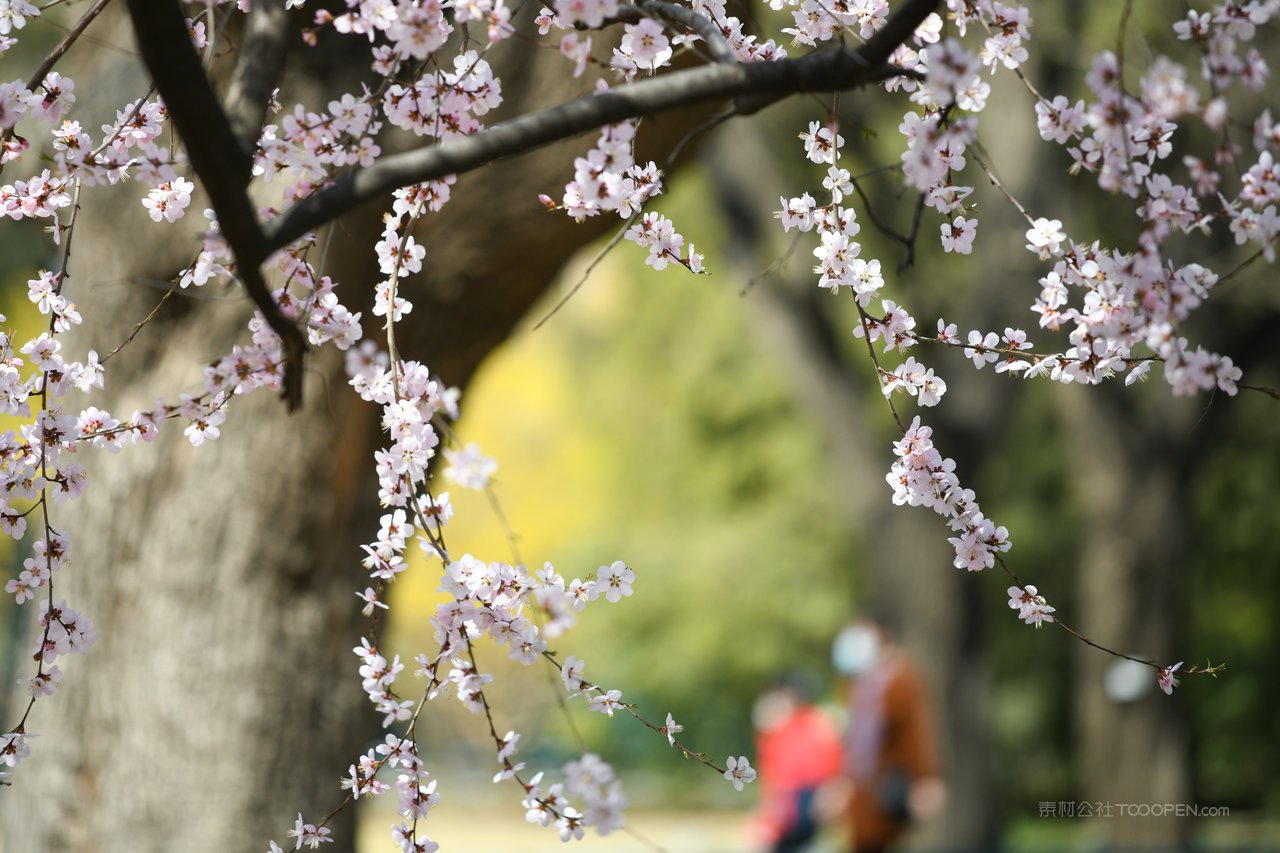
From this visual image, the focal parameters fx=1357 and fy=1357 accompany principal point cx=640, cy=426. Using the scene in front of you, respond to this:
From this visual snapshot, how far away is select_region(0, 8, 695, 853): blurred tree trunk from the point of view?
3.60m

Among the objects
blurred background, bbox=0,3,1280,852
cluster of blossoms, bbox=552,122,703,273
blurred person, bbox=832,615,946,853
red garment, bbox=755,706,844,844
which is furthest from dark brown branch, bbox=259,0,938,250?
red garment, bbox=755,706,844,844

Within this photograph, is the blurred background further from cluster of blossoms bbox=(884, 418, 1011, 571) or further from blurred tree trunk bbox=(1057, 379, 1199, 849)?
cluster of blossoms bbox=(884, 418, 1011, 571)

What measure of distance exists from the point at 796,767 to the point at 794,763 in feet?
0.09

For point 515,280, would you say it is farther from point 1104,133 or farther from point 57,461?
point 1104,133

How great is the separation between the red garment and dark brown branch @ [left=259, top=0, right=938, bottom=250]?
654 cm

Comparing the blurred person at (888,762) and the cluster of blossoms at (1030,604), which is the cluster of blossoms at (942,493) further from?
the blurred person at (888,762)

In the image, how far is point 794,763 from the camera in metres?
8.02

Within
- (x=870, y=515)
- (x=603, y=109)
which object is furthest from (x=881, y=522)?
(x=603, y=109)

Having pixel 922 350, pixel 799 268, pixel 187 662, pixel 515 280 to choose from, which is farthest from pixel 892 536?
pixel 187 662

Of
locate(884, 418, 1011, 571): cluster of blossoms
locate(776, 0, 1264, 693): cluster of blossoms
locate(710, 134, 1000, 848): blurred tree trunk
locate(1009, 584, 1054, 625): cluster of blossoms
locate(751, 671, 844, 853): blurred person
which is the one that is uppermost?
locate(710, 134, 1000, 848): blurred tree trunk

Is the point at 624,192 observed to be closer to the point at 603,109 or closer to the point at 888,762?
the point at 603,109

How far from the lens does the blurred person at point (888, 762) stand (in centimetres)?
650

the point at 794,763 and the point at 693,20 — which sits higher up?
the point at 794,763

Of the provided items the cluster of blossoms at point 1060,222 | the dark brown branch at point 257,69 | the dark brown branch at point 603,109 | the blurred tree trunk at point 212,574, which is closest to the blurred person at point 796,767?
the blurred tree trunk at point 212,574
